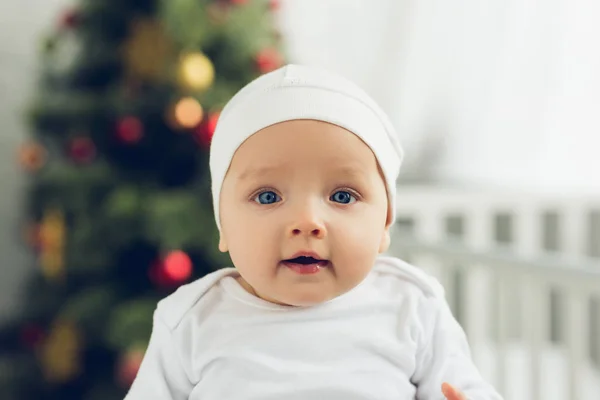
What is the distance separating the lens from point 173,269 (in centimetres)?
171

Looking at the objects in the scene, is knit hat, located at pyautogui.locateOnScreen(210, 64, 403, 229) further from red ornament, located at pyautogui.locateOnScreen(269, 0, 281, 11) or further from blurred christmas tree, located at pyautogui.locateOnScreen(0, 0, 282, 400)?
red ornament, located at pyautogui.locateOnScreen(269, 0, 281, 11)

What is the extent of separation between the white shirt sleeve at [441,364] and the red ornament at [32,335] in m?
1.74

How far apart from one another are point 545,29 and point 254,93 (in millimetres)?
1602

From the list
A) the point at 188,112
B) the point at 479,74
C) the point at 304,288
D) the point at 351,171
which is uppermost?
the point at 479,74

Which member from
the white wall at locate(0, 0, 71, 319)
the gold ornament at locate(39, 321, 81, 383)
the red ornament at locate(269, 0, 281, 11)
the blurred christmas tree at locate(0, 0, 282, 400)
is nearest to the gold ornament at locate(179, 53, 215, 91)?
the blurred christmas tree at locate(0, 0, 282, 400)

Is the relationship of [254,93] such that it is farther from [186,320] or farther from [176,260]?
[176,260]

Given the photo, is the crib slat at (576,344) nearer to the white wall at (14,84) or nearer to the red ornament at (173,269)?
the red ornament at (173,269)

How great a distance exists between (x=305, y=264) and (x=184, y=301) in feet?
0.52

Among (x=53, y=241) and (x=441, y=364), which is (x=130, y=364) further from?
(x=441, y=364)

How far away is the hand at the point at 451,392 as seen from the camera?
679mm

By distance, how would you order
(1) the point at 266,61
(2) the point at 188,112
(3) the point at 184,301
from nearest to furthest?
(3) the point at 184,301 < (2) the point at 188,112 < (1) the point at 266,61

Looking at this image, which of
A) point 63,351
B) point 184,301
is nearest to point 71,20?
point 63,351

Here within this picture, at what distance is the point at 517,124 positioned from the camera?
7.21 ft

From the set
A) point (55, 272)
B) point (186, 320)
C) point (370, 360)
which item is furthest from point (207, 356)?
point (55, 272)
